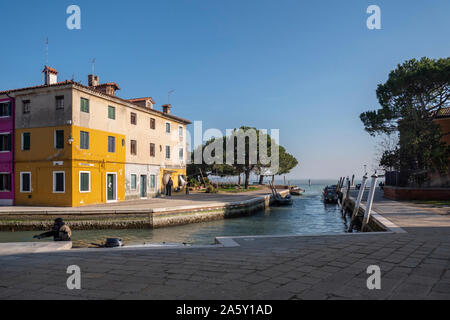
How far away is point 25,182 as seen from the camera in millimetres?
20328

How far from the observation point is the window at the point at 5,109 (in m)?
21.2

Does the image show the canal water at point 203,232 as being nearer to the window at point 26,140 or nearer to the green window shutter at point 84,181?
the green window shutter at point 84,181

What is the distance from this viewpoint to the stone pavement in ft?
11.4

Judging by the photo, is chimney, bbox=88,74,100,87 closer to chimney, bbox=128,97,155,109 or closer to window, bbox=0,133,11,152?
chimney, bbox=128,97,155,109

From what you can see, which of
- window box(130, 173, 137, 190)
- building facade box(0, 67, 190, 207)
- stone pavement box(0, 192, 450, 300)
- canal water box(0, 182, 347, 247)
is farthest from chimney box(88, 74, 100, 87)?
stone pavement box(0, 192, 450, 300)

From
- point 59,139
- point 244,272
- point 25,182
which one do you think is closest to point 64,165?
point 59,139

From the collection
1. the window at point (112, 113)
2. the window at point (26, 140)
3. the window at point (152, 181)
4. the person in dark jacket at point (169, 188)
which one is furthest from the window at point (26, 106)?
the person in dark jacket at point (169, 188)

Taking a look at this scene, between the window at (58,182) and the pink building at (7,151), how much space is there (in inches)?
147

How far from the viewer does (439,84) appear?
973 inches

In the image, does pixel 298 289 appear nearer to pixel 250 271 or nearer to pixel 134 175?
pixel 250 271

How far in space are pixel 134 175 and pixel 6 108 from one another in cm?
956

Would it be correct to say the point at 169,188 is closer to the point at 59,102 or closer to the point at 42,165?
the point at 42,165

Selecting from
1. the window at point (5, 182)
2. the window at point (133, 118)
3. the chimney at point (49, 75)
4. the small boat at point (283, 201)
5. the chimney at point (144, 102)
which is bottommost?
the small boat at point (283, 201)
